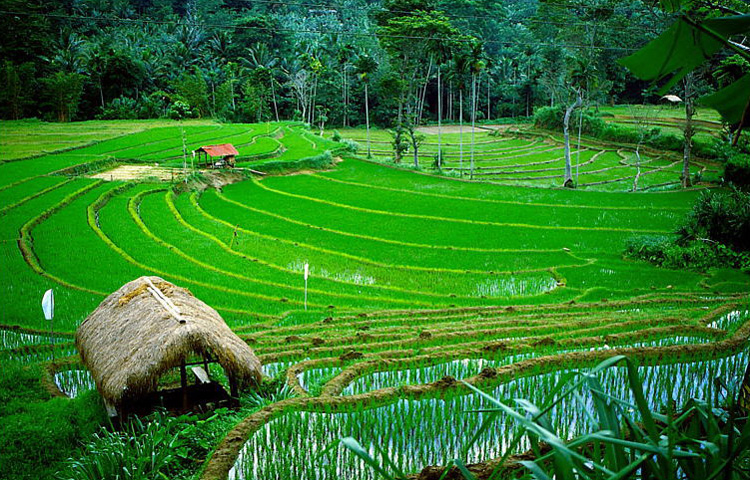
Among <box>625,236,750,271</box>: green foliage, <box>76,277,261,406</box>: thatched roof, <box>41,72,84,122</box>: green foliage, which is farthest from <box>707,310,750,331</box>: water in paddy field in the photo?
<box>41,72,84,122</box>: green foliage

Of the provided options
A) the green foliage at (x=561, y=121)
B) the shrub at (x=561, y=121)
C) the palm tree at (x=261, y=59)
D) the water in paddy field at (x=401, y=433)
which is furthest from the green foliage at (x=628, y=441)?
the palm tree at (x=261, y=59)

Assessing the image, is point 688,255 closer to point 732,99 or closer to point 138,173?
point 732,99

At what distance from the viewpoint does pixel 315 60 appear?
139ft

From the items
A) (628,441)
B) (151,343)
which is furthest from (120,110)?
(628,441)

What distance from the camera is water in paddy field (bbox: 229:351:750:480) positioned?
440 centimetres

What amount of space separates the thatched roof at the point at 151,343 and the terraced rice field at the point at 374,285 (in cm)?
83

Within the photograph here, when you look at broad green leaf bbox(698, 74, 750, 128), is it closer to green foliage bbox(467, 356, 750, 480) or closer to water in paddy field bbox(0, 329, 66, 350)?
green foliage bbox(467, 356, 750, 480)

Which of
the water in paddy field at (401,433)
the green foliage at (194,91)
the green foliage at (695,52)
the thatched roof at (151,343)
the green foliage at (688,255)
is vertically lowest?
the green foliage at (688,255)

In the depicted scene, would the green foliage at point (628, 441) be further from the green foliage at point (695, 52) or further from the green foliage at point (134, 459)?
the green foliage at point (134, 459)

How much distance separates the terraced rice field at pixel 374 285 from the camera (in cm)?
538

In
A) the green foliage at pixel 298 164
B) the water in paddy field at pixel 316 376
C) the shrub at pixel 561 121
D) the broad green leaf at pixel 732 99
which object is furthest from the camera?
the shrub at pixel 561 121

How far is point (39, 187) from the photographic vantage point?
1942 cm

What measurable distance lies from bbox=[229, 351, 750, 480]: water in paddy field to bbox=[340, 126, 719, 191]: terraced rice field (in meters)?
20.6

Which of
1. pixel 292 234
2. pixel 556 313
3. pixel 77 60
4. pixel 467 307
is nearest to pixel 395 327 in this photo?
pixel 467 307
